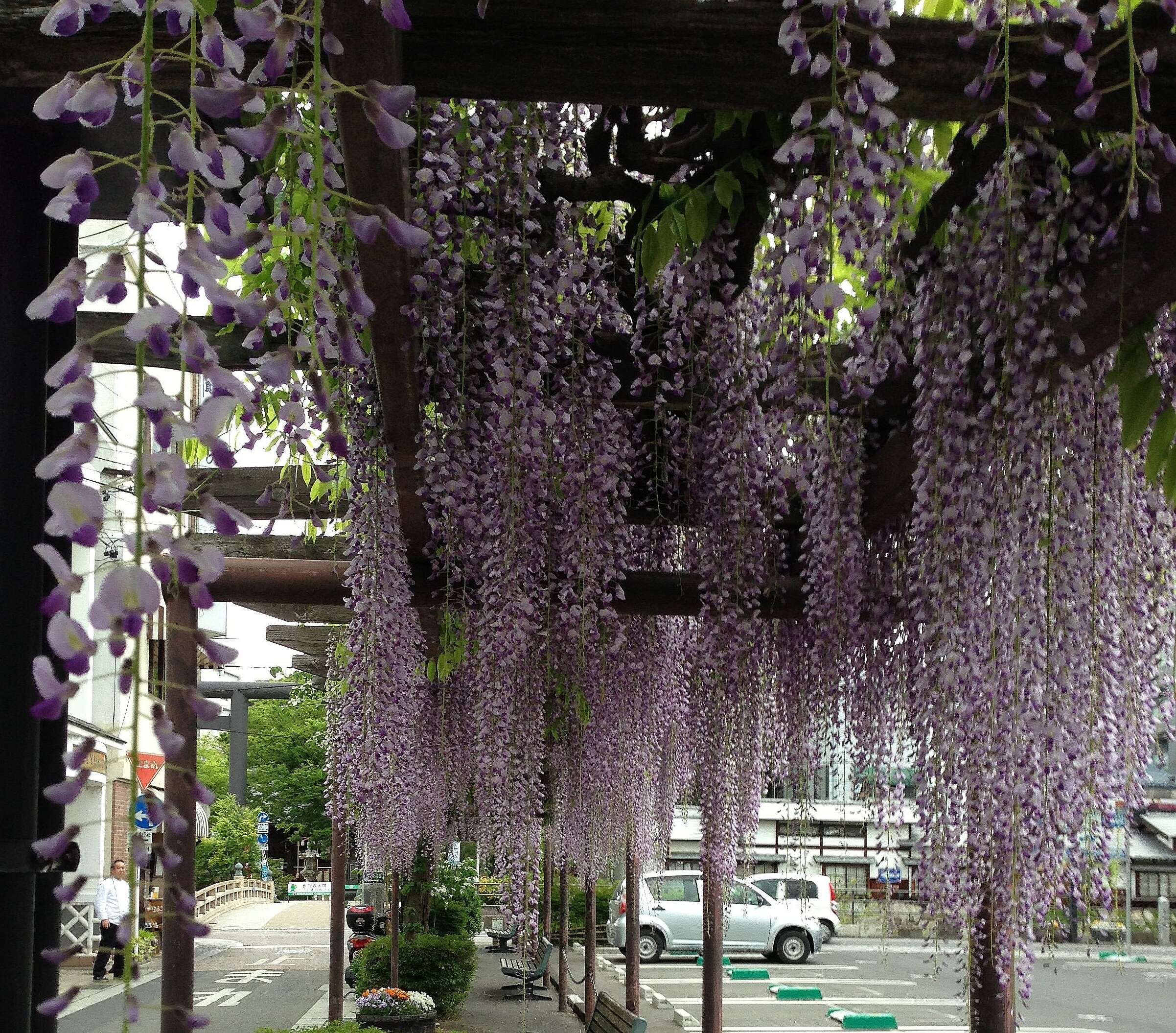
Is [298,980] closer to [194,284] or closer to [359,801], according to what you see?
[359,801]

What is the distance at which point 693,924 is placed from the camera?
1927 centimetres

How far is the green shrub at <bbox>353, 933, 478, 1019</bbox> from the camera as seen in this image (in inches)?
413

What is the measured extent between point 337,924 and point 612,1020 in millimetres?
3417

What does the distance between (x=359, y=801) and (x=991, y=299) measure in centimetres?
369

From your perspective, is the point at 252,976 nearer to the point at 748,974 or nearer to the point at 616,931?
the point at 616,931

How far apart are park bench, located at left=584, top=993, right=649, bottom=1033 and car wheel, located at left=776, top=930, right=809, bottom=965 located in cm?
1462

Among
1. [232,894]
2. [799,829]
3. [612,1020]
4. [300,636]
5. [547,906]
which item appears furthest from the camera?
[232,894]

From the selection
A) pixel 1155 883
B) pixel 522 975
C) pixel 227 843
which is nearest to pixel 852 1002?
pixel 522 975

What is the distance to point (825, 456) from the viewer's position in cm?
314

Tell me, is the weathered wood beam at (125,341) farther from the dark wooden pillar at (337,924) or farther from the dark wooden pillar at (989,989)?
the dark wooden pillar at (337,924)

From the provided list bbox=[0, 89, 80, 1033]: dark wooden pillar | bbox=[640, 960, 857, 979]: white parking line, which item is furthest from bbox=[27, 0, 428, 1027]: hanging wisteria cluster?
bbox=[640, 960, 857, 979]: white parking line

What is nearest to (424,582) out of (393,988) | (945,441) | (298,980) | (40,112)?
(945,441)

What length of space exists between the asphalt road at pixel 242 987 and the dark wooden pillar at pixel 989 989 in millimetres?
4103

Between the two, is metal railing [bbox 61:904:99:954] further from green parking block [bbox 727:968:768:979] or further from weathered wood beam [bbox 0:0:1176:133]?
weathered wood beam [bbox 0:0:1176:133]
